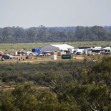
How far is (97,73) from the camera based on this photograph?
108 feet

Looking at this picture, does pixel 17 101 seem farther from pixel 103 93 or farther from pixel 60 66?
pixel 60 66

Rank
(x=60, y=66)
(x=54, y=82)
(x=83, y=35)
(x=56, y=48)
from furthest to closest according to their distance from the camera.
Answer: (x=83, y=35) < (x=56, y=48) < (x=60, y=66) < (x=54, y=82)

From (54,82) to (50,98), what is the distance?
13033 mm

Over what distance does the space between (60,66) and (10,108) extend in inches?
1707

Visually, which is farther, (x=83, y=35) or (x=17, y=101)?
(x=83, y=35)

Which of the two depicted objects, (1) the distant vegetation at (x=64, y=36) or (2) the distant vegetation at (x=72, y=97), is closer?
(2) the distant vegetation at (x=72, y=97)

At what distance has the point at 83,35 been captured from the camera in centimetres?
18312

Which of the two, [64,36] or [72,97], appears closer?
[72,97]

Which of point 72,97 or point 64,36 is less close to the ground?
point 72,97

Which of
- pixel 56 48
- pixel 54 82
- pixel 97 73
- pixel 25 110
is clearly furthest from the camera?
pixel 56 48

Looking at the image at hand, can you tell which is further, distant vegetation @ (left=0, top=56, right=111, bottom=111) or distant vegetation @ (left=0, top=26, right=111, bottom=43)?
distant vegetation @ (left=0, top=26, right=111, bottom=43)

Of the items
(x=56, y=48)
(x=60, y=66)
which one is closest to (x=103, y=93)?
(x=60, y=66)

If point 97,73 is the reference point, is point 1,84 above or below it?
below

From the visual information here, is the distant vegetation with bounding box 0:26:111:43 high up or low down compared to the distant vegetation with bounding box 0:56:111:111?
down
